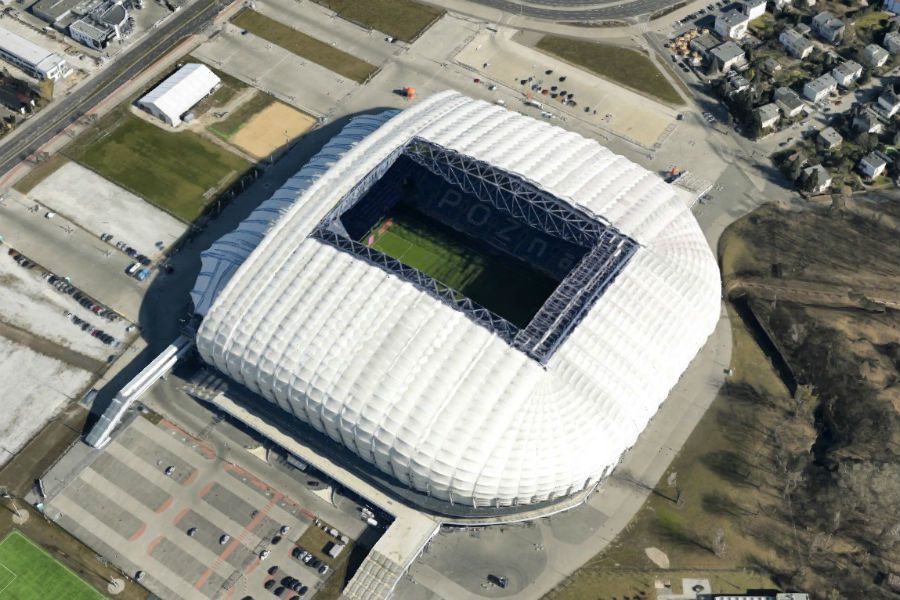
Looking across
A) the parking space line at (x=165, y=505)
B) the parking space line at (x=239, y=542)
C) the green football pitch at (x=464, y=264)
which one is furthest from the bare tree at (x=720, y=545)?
the parking space line at (x=165, y=505)

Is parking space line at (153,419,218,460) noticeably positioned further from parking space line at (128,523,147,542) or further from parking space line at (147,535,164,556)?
parking space line at (147,535,164,556)

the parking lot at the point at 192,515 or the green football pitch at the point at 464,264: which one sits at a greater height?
the green football pitch at the point at 464,264

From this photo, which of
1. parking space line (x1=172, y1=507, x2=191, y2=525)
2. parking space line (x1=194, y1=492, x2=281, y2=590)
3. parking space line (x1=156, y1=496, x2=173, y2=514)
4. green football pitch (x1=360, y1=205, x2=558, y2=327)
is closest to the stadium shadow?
parking space line (x1=156, y1=496, x2=173, y2=514)

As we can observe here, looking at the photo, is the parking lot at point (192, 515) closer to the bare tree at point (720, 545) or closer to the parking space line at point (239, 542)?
the parking space line at point (239, 542)

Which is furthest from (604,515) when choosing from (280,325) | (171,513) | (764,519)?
(171,513)

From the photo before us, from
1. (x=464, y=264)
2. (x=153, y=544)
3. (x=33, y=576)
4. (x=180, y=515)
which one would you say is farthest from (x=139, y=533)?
(x=464, y=264)

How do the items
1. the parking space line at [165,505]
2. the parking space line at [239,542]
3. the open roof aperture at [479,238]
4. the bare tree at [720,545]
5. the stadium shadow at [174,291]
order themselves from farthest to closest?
1. the stadium shadow at [174,291]
2. the open roof aperture at [479,238]
3. the parking space line at [165,505]
4. the bare tree at [720,545]
5. the parking space line at [239,542]
